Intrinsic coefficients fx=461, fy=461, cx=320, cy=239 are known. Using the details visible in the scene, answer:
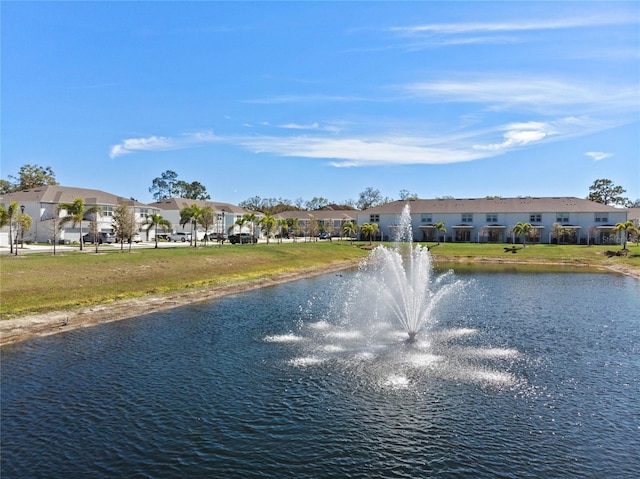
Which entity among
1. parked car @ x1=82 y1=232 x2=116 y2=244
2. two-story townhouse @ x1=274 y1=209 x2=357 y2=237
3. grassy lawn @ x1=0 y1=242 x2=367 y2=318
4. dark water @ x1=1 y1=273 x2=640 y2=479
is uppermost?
two-story townhouse @ x1=274 y1=209 x2=357 y2=237

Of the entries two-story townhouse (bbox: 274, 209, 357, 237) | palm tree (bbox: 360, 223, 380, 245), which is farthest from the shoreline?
two-story townhouse (bbox: 274, 209, 357, 237)

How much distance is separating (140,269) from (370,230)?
63.0 m

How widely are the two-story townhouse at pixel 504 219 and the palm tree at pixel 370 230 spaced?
12.2 feet

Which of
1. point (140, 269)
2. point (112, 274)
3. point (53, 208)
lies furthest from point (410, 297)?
point (53, 208)

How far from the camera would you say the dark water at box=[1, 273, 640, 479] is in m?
12.1

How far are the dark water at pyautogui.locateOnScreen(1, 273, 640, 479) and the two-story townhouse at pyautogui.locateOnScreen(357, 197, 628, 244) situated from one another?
2950 inches

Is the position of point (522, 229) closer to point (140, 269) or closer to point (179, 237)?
point (179, 237)

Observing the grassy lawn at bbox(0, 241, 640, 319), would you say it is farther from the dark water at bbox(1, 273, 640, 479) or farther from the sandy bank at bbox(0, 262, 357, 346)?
the dark water at bbox(1, 273, 640, 479)

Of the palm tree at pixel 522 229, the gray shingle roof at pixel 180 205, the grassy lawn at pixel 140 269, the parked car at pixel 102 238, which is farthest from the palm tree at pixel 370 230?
the parked car at pixel 102 238

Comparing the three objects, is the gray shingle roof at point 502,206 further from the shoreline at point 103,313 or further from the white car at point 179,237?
the shoreline at point 103,313

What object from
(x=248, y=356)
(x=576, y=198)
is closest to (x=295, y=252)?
(x=248, y=356)

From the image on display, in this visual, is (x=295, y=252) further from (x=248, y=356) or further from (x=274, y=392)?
(x=274, y=392)

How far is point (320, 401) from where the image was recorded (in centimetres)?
1588

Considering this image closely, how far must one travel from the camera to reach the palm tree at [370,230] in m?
98.1
